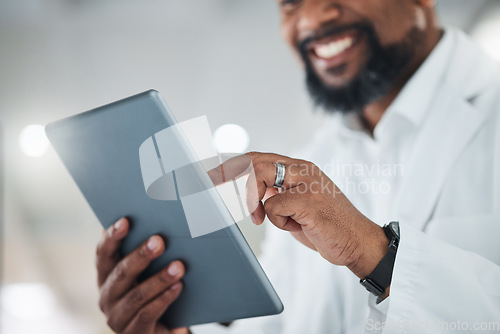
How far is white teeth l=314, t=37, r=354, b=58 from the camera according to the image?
3.38 ft

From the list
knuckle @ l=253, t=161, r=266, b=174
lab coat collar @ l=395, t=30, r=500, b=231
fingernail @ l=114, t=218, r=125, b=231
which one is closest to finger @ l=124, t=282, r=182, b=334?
fingernail @ l=114, t=218, r=125, b=231

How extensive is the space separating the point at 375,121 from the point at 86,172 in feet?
2.53

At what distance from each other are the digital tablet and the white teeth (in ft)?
2.40

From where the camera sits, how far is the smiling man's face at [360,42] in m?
1.00

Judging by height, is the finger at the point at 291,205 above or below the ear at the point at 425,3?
below

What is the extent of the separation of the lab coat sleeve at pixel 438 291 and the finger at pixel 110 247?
355 mm

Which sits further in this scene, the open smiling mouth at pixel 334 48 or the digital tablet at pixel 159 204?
the open smiling mouth at pixel 334 48

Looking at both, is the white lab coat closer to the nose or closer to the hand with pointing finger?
the hand with pointing finger

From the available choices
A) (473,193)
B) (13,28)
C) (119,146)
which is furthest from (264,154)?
(13,28)

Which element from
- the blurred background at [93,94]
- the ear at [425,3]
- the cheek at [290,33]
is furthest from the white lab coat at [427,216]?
the blurred background at [93,94]

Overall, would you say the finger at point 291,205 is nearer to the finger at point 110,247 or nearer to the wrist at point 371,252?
the wrist at point 371,252

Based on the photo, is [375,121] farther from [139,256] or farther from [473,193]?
[139,256]

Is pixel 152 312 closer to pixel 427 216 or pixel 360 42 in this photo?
pixel 427 216

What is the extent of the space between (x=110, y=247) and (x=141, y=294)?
8 cm
